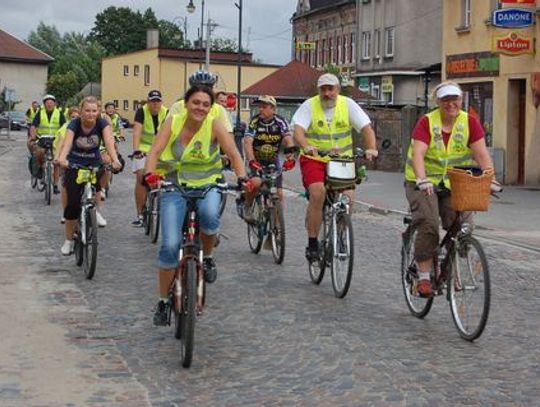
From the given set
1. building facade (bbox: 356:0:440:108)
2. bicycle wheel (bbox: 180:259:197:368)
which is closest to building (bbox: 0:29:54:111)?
building facade (bbox: 356:0:440:108)

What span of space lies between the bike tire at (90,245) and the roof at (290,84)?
23.8 meters

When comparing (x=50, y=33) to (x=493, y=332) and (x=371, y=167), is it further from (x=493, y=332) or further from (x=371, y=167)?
(x=493, y=332)

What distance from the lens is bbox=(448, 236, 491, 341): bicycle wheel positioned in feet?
24.5

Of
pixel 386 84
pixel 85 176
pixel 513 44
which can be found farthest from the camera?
pixel 386 84

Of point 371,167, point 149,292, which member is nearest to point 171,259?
point 149,292

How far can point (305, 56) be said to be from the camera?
7088cm

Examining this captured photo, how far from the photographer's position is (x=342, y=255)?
932 cm

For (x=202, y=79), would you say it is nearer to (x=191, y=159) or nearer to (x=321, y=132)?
(x=191, y=159)

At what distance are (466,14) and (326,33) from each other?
37.7 meters

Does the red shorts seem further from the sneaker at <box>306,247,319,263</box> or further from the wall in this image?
the wall

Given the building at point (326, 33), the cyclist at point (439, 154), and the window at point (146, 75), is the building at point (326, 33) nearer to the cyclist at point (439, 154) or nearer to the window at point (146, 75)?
the window at point (146, 75)

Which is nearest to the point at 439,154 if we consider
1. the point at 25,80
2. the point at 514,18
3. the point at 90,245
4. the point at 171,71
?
the point at 90,245

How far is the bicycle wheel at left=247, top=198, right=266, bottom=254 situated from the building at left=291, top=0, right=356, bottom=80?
45.9m

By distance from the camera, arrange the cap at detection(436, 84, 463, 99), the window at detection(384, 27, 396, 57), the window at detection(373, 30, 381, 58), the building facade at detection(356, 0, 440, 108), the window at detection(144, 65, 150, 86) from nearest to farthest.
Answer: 1. the cap at detection(436, 84, 463, 99)
2. the building facade at detection(356, 0, 440, 108)
3. the window at detection(384, 27, 396, 57)
4. the window at detection(373, 30, 381, 58)
5. the window at detection(144, 65, 150, 86)
